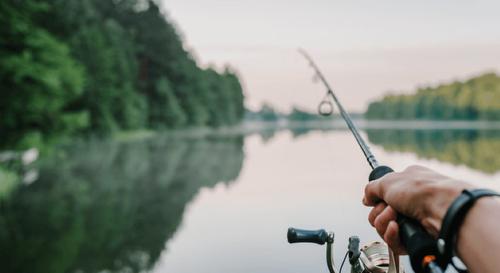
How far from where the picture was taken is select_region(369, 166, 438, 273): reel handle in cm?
121

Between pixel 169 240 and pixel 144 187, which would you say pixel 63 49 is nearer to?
pixel 144 187

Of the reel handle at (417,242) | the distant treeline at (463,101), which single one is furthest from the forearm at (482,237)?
the distant treeline at (463,101)

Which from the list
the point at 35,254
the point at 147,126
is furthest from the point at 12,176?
the point at 147,126

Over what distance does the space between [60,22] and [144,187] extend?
45.8 feet

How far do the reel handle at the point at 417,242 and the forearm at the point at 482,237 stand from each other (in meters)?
0.13

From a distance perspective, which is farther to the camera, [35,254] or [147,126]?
[147,126]

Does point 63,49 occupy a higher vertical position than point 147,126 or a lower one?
higher

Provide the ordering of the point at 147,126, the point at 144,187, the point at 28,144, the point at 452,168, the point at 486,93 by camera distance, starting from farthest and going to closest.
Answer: the point at 486,93
the point at 147,126
the point at 452,168
the point at 28,144
the point at 144,187

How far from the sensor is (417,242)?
1229 millimetres

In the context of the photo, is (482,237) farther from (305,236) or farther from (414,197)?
(305,236)

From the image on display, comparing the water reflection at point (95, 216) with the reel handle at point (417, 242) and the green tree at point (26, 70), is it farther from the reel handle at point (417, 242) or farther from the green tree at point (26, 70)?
the reel handle at point (417, 242)

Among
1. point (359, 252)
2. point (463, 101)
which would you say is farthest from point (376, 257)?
point (463, 101)

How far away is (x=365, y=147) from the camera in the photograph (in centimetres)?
233

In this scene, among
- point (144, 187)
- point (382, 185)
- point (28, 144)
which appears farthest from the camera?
point (28, 144)
